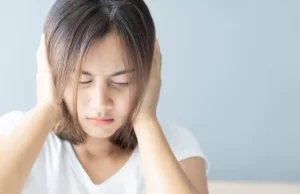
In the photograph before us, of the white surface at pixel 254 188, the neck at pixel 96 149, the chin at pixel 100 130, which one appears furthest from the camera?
the white surface at pixel 254 188

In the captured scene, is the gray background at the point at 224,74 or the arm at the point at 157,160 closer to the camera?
the arm at the point at 157,160

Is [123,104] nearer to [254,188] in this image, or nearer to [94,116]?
[94,116]

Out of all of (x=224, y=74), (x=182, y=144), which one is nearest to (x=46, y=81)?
(x=182, y=144)

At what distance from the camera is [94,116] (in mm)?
931

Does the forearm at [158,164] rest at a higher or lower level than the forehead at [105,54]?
lower

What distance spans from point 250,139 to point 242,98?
125 millimetres

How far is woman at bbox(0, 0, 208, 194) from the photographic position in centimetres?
88

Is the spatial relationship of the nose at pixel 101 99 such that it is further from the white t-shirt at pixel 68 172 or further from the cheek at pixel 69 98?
the white t-shirt at pixel 68 172

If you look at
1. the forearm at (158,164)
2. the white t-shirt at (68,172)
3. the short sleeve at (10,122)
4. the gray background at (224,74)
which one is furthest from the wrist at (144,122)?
the gray background at (224,74)

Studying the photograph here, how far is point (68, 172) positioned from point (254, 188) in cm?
59

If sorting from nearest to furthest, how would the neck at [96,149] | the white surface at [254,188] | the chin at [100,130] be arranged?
the chin at [100,130]
the neck at [96,149]
the white surface at [254,188]

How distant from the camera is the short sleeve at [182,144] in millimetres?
1044

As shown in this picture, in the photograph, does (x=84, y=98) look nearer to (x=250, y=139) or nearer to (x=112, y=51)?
(x=112, y=51)

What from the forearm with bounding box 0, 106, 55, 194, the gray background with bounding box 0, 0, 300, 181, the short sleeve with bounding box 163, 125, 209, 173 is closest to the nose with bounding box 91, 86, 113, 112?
the forearm with bounding box 0, 106, 55, 194
